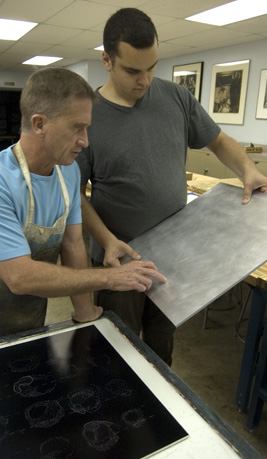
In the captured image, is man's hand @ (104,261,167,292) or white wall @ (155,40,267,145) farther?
white wall @ (155,40,267,145)

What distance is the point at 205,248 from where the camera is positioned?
1.03 meters

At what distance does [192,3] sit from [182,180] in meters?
2.75

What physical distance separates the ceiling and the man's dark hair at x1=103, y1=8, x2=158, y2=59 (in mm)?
2612

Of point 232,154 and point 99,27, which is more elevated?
point 99,27

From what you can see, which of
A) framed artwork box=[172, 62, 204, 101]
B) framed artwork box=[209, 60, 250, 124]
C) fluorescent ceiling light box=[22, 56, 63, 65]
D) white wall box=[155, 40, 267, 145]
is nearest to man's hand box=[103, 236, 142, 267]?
white wall box=[155, 40, 267, 145]

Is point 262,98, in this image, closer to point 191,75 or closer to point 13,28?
point 191,75

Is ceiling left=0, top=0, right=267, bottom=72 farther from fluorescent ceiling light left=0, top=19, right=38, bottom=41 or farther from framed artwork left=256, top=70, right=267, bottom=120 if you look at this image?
framed artwork left=256, top=70, right=267, bottom=120

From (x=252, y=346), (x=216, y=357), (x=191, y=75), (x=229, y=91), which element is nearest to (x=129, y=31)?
(x=252, y=346)

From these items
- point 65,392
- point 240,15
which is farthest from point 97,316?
point 240,15

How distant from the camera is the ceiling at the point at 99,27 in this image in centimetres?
346

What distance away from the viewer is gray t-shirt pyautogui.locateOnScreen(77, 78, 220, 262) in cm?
126

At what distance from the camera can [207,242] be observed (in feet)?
3.44

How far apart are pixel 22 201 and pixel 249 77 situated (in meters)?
4.81

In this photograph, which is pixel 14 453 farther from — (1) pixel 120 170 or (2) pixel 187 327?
(2) pixel 187 327
